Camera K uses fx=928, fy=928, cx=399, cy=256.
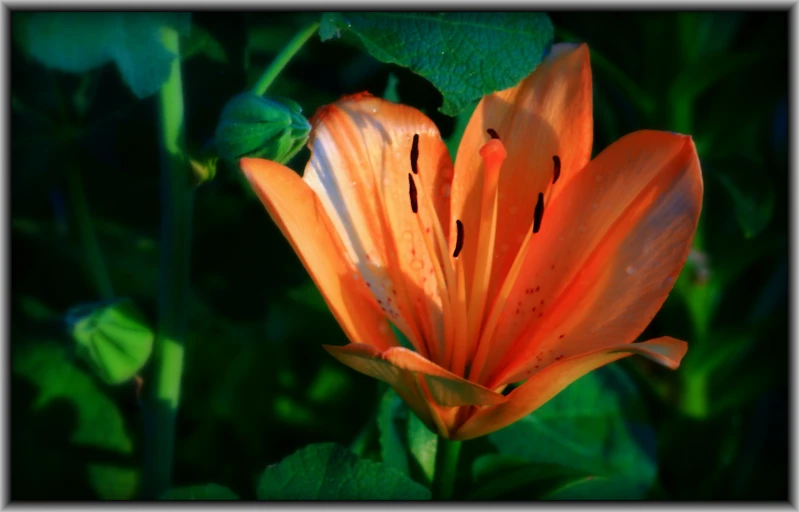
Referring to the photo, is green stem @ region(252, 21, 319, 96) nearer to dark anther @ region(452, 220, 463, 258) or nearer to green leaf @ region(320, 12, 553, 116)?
green leaf @ region(320, 12, 553, 116)

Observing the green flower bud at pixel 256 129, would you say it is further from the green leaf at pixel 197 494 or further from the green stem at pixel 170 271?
the green leaf at pixel 197 494

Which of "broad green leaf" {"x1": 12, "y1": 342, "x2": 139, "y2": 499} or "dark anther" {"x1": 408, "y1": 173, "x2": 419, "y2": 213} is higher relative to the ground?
"dark anther" {"x1": 408, "y1": 173, "x2": 419, "y2": 213}

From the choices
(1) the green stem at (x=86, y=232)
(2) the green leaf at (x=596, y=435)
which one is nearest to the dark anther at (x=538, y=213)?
(2) the green leaf at (x=596, y=435)

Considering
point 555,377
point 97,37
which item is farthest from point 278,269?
point 555,377

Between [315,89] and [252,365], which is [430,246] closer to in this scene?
[315,89]

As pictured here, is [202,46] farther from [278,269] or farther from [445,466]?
[445,466]

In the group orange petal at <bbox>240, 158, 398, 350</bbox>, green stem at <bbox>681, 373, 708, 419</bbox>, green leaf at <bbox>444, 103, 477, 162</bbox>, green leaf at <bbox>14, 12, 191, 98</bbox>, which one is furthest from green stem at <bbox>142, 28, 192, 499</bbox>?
green stem at <bbox>681, 373, 708, 419</bbox>
